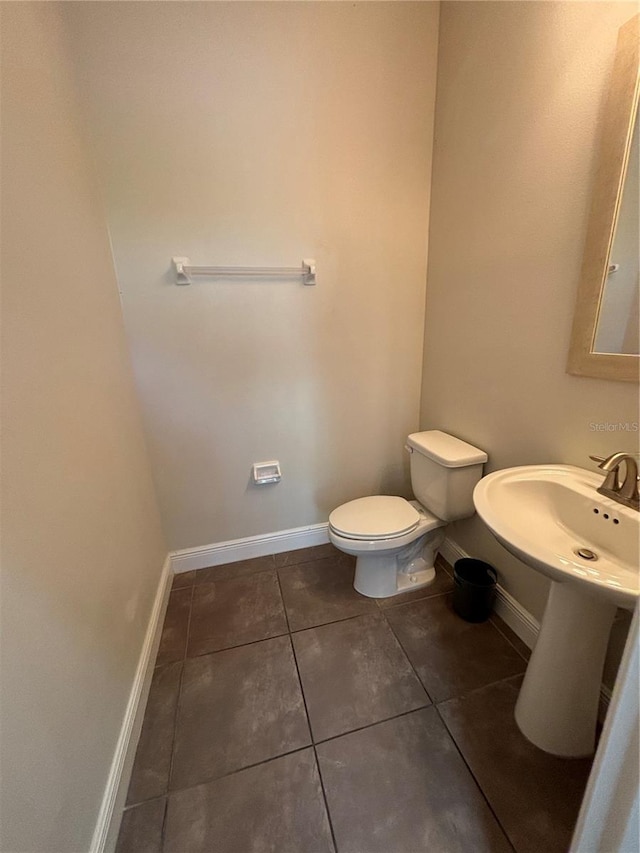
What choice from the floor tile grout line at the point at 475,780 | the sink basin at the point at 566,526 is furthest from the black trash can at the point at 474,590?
the sink basin at the point at 566,526

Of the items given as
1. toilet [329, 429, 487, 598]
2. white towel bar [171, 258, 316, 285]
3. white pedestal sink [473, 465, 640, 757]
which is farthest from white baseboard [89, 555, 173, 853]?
white towel bar [171, 258, 316, 285]

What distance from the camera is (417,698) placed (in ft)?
3.94

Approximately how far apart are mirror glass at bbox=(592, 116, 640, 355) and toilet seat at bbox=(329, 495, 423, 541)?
955 mm

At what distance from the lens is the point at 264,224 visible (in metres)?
1.51

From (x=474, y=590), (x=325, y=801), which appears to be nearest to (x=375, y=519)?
A: (x=474, y=590)

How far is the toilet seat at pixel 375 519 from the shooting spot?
4.80ft

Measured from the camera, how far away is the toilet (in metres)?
1.47

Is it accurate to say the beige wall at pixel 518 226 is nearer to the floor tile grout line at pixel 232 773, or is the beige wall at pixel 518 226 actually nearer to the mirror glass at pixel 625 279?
the mirror glass at pixel 625 279

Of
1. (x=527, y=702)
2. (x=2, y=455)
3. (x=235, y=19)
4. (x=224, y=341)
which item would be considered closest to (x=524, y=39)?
(x=235, y=19)

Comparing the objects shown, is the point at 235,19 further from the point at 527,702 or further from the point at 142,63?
the point at 527,702

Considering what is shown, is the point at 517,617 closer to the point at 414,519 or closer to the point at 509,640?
the point at 509,640

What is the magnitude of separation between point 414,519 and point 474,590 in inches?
14.6

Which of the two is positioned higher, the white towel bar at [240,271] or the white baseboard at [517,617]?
the white towel bar at [240,271]

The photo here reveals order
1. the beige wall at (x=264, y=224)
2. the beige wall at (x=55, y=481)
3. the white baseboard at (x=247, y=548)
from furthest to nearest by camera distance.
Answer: the white baseboard at (x=247, y=548), the beige wall at (x=264, y=224), the beige wall at (x=55, y=481)
